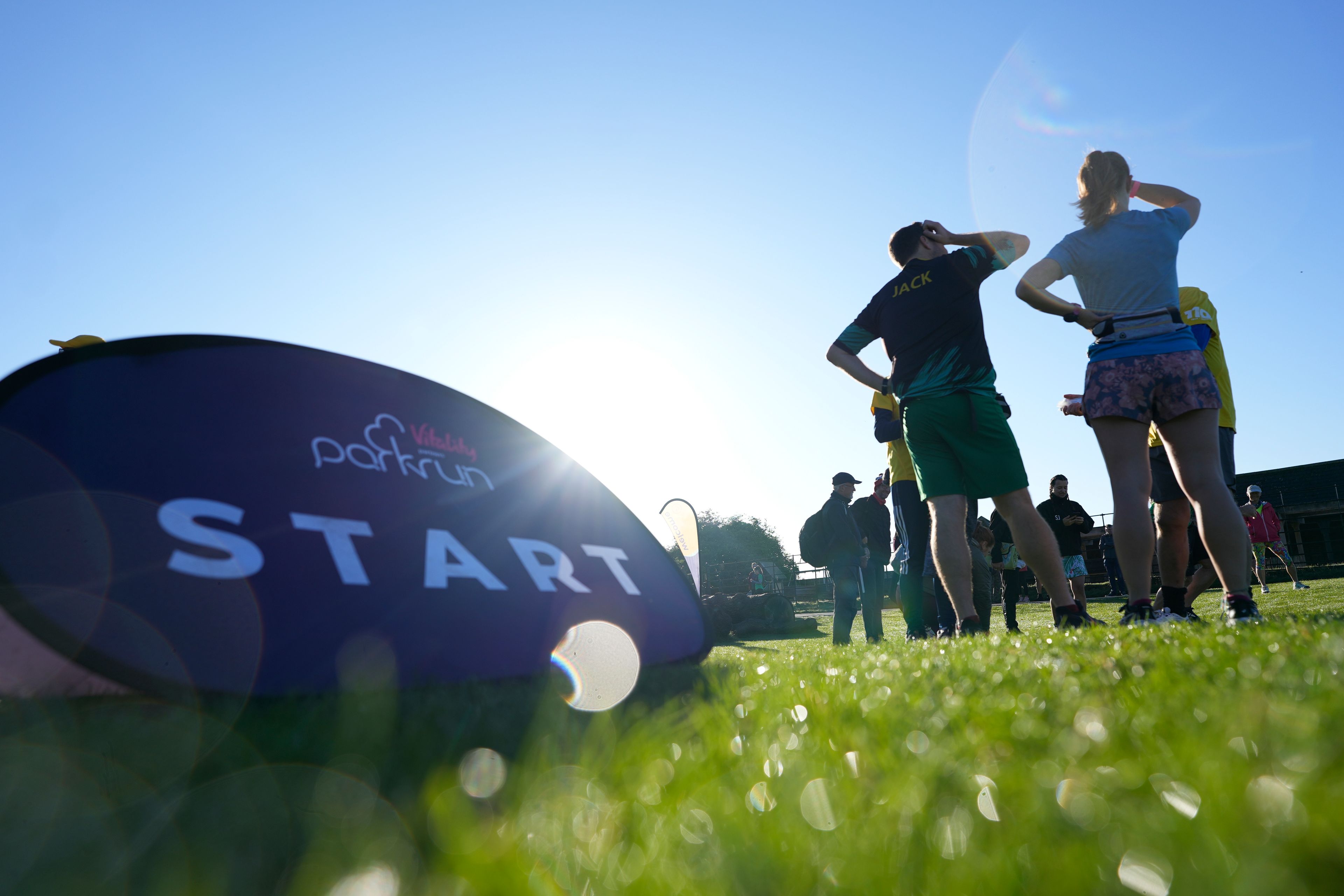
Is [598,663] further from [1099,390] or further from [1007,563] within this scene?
[1007,563]

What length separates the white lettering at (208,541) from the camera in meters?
1.36

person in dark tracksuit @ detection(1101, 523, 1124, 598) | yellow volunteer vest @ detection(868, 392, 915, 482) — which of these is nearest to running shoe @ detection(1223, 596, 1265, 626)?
yellow volunteer vest @ detection(868, 392, 915, 482)

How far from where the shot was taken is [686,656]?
229cm

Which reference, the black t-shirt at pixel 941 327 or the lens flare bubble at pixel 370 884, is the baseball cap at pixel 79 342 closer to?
the lens flare bubble at pixel 370 884

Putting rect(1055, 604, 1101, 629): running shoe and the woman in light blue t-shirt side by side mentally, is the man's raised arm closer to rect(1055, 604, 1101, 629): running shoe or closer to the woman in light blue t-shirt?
the woman in light blue t-shirt

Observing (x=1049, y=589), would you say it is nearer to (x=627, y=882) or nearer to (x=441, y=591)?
(x=441, y=591)

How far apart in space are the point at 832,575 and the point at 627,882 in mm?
5261

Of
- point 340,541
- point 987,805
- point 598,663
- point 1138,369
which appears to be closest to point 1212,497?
point 1138,369

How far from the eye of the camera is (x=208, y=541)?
1.41 meters

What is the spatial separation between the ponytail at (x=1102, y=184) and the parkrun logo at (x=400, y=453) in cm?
296

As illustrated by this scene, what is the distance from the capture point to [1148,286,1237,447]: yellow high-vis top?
4.04 meters

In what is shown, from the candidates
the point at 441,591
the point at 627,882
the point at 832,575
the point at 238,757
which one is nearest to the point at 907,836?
the point at 627,882

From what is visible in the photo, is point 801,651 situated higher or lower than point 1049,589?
lower

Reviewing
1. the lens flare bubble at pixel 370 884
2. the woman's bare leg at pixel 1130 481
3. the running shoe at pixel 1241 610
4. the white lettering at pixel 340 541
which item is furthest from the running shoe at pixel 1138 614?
the lens flare bubble at pixel 370 884
